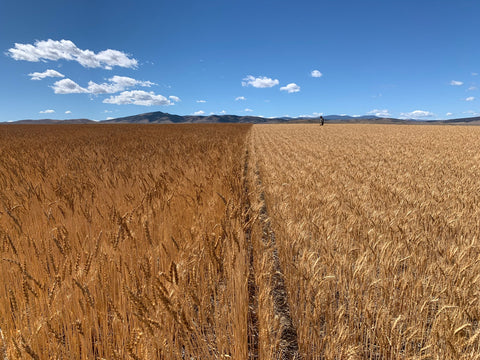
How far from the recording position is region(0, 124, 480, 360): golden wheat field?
1.29 meters

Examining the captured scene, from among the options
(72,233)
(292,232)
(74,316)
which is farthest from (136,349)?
(292,232)

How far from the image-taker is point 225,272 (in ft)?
6.80

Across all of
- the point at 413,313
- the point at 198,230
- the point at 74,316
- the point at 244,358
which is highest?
the point at 198,230

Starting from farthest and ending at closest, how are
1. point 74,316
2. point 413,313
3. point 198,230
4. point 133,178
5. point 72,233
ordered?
point 133,178 < point 198,230 < point 72,233 < point 413,313 < point 74,316

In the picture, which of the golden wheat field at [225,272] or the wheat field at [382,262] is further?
the wheat field at [382,262]

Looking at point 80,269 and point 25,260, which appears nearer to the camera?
point 80,269

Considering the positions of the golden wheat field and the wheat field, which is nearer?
the golden wheat field

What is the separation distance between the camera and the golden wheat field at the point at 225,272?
1289 millimetres

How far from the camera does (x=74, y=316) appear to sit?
1441 mm

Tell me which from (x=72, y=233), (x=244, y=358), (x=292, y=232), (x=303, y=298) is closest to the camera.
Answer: (x=244, y=358)

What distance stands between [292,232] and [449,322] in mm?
1538

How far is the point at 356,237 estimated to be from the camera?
296cm

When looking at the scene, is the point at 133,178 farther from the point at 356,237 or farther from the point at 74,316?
the point at 356,237

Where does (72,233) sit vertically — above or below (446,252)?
above
